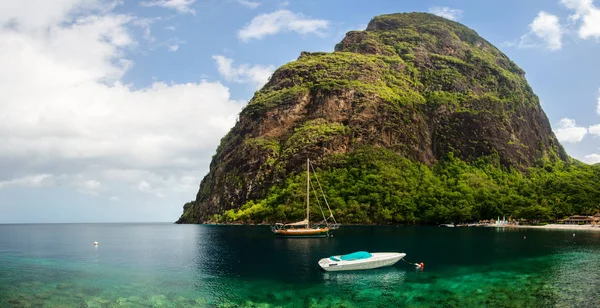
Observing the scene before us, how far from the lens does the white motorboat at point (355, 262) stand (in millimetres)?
60594

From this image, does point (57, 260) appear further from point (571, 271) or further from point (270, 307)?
point (571, 271)

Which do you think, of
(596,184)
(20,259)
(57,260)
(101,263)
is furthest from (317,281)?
(596,184)

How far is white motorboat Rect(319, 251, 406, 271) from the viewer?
60594 mm

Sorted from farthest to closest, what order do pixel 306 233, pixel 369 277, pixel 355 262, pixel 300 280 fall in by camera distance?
pixel 306 233
pixel 355 262
pixel 369 277
pixel 300 280

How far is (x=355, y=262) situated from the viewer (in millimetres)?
61344

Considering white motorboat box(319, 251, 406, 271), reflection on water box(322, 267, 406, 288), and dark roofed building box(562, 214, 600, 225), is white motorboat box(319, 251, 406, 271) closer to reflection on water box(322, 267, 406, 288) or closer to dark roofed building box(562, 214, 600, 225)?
reflection on water box(322, 267, 406, 288)

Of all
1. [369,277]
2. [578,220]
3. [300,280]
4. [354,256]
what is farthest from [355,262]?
[578,220]

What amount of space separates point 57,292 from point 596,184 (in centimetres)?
20426

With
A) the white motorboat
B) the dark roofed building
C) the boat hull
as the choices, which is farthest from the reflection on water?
the dark roofed building

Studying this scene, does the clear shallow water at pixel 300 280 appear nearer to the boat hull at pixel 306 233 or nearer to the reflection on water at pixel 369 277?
the reflection on water at pixel 369 277

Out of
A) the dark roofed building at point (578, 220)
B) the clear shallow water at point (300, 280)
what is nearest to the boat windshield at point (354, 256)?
the clear shallow water at point (300, 280)

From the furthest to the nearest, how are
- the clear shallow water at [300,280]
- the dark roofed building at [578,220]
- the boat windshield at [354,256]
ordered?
the dark roofed building at [578,220], the boat windshield at [354,256], the clear shallow water at [300,280]

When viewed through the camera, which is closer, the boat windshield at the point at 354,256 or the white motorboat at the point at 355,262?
the white motorboat at the point at 355,262

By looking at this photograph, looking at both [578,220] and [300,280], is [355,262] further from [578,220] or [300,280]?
[578,220]
